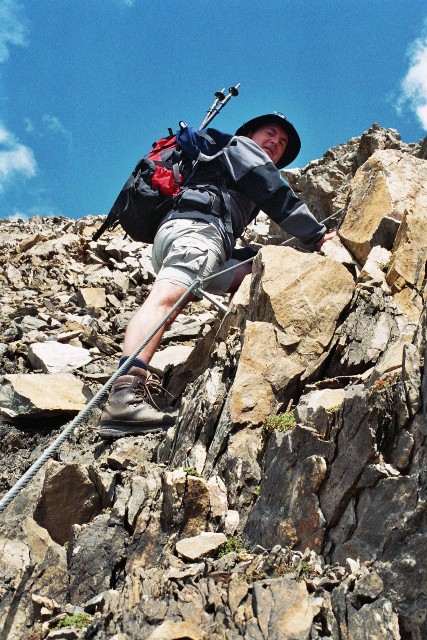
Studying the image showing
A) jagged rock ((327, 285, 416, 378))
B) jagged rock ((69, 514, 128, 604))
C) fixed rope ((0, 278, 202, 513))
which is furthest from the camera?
jagged rock ((327, 285, 416, 378))

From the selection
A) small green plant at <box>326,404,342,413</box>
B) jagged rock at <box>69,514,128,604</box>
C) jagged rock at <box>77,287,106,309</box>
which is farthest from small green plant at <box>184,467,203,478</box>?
jagged rock at <box>77,287,106,309</box>

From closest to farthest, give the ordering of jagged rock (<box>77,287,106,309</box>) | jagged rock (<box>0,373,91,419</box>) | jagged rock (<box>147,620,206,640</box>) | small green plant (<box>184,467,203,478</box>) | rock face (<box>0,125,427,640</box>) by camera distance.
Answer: jagged rock (<box>147,620,206,640</box>), rock face (<box>0,125,427,640</box>), small green plant (<box>184,467,203,478</box>), jagged rock (<box>0,373,91,419</box>), jagged rock (<box>77,287,106,309</box>)

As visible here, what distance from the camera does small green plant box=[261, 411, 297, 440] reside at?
579cm

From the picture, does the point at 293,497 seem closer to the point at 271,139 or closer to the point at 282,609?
the point at 282,609

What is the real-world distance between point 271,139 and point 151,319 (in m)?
3.73

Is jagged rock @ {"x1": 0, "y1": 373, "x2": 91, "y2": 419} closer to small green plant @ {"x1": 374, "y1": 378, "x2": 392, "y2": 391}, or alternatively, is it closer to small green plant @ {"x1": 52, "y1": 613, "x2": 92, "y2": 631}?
small green plant @ {"x1": 52, "y1": 613, "x2": 92, "y2": 631}

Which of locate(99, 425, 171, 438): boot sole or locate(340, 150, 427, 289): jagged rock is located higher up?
locate(340, 150, 427, 289): jagged rock

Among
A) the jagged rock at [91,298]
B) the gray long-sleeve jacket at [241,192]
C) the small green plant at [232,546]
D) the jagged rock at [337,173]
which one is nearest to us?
the small green plant at [232,546]

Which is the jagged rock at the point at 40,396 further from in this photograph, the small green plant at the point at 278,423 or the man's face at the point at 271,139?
the man's face at the point at 271,139

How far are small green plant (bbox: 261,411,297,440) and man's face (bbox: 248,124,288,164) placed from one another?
4811 mm

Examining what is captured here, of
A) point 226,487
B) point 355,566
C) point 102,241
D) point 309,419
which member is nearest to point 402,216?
point 309,419

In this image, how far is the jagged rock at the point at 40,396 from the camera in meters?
Result: 9.07

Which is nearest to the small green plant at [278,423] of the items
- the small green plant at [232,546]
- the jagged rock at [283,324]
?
the jagged rock at [283,324]

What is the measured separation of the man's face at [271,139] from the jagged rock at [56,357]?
→ 481 cm
